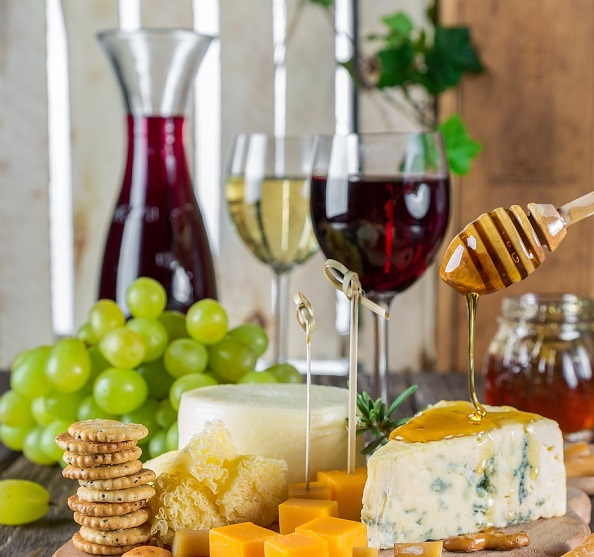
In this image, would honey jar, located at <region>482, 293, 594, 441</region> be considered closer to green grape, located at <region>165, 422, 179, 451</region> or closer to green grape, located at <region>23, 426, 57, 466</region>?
green grape, located at <region>165, 422, 179, 451</region>

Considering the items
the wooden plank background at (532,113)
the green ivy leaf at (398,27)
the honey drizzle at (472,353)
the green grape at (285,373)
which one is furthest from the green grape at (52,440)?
the green ivy leaf at (398,27)

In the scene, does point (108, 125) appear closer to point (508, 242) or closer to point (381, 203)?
point (381, 203)

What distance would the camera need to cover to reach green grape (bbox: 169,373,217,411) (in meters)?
0.97

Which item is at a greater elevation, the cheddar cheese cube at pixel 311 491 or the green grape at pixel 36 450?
the cheddar cheese cube at pixel 311 491

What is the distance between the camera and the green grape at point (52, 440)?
3.28 feet

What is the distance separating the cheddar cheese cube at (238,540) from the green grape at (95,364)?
1.18 ft

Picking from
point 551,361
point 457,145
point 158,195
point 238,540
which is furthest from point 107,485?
point 457,145

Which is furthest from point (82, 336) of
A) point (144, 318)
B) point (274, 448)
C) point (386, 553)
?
point (386, 553)

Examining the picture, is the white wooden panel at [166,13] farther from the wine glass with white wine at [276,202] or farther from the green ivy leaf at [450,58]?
the wine glass with white wine at [276,202]

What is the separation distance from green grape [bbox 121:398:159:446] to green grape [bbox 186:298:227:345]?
9 cm

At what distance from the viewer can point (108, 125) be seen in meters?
2.01

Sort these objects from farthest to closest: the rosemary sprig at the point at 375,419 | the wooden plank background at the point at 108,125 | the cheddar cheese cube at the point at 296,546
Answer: the wooden plank background at the point at 108,125 → the rosemary sprig at the point at 375,419 → the cheddar cheese cube at the point at 296,546

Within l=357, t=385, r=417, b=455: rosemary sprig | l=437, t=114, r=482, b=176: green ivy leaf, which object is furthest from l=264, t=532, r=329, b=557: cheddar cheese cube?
l=437, t=114, r=482, b=176: green ivy leaf

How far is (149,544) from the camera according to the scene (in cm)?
74
